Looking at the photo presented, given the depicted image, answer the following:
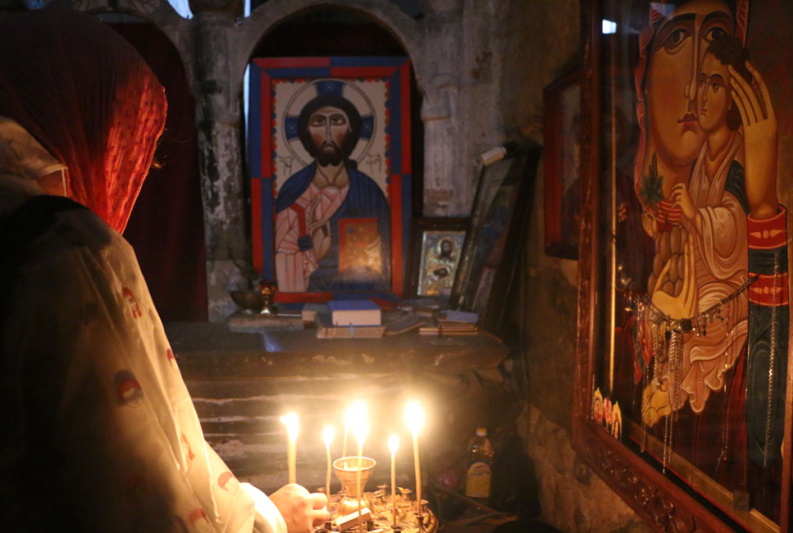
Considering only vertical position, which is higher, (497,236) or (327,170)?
(327,170)

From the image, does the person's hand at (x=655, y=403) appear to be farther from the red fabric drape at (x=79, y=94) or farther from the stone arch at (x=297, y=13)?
the stone arch at (x=297, y=13)

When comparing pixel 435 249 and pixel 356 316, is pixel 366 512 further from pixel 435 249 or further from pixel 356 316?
pixel 435 249

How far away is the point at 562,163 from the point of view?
2705 millimetres

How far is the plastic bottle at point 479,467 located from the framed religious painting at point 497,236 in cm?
51

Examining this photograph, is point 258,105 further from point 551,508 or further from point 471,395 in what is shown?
point 551,508

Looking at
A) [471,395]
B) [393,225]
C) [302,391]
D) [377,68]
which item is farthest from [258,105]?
[471,395]

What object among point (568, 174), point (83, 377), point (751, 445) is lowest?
point (751, 445)

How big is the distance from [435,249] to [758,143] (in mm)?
3114

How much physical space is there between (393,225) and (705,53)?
11.3 ft

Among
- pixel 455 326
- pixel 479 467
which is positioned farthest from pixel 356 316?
pixel 479 467

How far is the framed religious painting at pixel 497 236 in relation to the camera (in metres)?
3.05

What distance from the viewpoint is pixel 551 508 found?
9.29ft

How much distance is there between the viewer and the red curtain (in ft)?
15.0

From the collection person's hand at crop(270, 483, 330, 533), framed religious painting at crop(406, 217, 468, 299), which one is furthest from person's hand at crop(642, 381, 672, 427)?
framed religious painting at crop(406, 217, 468, 299)
